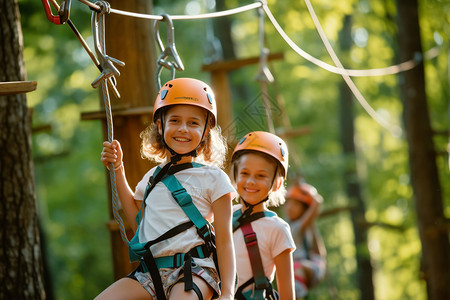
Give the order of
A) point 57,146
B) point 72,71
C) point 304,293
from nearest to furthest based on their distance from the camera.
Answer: point 304,293 → point 72,71 → point 57,146

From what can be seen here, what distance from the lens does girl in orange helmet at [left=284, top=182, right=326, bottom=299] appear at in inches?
314

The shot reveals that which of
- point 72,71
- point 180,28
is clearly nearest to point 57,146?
point 72,71

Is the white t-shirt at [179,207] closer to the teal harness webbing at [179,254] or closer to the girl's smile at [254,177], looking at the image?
the teal harness webbing at [179,254]

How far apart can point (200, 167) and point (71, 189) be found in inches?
599

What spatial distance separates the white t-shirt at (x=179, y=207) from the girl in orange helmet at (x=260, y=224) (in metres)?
0.68

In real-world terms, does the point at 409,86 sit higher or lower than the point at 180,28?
lower

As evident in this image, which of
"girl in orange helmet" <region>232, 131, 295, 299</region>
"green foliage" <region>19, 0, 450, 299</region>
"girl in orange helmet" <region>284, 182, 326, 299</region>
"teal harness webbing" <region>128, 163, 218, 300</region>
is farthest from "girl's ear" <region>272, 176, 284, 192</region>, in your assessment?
"green foliage" <region>19, 0, 450, 299</region>

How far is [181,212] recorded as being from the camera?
3.12m

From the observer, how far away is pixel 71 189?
17.9 metres

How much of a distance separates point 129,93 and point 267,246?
4.92ft

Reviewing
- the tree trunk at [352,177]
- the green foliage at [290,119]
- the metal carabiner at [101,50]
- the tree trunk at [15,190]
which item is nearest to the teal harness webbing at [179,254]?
the metal carabiner at [101,50]

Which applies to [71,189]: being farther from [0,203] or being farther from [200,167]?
[200,167]

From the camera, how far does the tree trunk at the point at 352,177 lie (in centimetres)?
1547

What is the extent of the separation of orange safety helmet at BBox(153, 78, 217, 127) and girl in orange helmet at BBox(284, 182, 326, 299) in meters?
4.84
